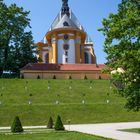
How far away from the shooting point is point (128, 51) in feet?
63.6

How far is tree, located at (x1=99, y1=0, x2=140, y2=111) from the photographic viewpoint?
1947cm

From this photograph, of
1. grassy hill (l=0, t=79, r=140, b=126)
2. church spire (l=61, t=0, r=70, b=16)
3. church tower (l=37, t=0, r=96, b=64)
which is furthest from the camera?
church spire (l=61, t=0, r=70, b=16)

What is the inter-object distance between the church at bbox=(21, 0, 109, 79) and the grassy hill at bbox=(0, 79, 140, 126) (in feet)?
35.6

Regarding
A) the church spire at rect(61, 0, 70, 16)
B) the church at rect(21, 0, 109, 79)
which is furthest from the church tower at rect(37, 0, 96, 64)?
the church spire at rect(61, 0, 70, 16)

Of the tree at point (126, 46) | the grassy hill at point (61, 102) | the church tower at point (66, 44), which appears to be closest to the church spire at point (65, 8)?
the church tower at point (66, 44)

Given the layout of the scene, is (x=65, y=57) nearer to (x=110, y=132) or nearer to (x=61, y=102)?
(x=61, y=102)

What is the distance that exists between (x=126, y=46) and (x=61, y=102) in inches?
1005

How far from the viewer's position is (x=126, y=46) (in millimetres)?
20250

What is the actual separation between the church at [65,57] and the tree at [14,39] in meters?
2.87

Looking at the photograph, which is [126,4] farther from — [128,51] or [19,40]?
[19,40]

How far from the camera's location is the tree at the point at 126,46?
19.5 meters

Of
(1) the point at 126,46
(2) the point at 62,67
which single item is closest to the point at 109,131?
(1) the point at 126,46

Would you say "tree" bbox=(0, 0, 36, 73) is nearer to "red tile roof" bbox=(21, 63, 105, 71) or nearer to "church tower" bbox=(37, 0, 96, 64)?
"red tile roof" bbox=(21, 63, 105, 71)

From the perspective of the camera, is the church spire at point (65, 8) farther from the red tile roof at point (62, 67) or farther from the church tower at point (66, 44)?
the red tile roof at point (62, 67)
